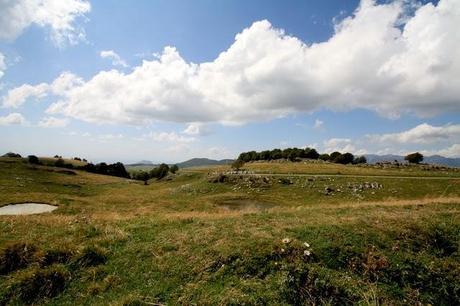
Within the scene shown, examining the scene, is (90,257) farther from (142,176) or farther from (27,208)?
(142,176)

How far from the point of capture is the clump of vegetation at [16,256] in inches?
478

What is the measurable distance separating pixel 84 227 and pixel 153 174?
158 metres

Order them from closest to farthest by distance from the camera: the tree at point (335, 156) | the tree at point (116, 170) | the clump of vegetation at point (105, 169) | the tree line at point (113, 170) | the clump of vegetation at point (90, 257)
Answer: the clump of vegetation at point (90, 257), the tree line at point (113, 170), the clump of vegetation at point (105, 169), the tree at point (335, 156), the tree at point (116, 170)

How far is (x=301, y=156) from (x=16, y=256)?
556 ft

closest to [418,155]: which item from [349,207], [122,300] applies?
[349,207]

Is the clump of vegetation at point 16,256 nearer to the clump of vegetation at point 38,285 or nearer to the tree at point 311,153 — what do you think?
the clump of vegetation at point 38,285

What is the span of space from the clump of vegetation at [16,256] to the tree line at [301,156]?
149696 mm

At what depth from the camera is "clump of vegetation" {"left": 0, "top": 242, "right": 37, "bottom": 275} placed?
12133 mm

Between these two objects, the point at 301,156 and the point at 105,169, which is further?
the point at 301,156

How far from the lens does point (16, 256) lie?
12.6 meters

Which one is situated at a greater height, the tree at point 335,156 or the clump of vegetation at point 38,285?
the tree at point 335,156

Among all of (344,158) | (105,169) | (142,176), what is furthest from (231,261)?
(105,169)

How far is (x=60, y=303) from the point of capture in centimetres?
1064

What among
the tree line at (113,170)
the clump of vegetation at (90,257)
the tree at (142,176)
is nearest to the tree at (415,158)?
the tree line at (113,170)
